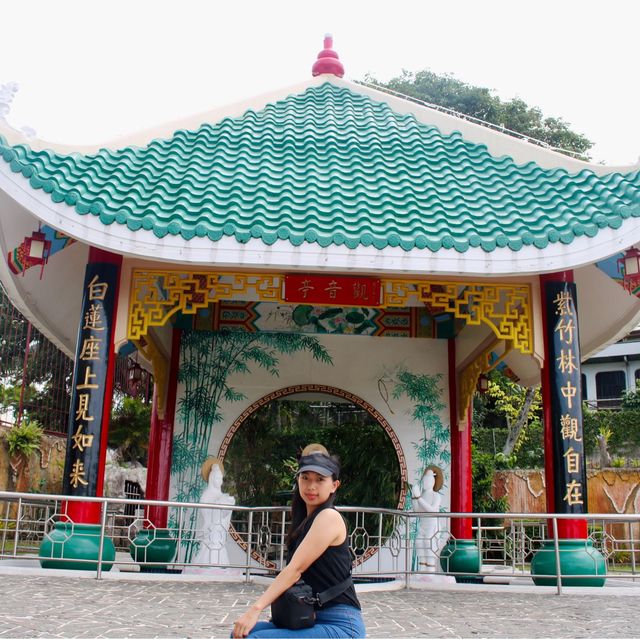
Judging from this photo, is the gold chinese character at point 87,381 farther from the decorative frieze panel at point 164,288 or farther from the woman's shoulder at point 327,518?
the woman's shoulder at point 327,518

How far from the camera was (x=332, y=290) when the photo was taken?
26.8ft

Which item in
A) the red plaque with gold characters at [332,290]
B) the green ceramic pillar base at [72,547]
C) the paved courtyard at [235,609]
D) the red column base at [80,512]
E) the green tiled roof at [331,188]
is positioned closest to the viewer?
the paved courtyard at [235,609]

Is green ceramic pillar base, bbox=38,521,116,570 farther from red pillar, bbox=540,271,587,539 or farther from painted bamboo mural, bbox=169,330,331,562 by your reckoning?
red pillar, bbox=540,271,587,539

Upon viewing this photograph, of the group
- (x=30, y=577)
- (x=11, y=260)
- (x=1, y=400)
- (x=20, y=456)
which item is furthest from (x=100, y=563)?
(x=1, y=400)

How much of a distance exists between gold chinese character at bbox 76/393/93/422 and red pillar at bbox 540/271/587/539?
4.32 meters

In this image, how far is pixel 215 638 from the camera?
163 inches

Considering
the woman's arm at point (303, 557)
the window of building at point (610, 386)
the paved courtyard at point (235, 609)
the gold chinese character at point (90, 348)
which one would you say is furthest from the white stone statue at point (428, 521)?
the window of building at point (610, 386)

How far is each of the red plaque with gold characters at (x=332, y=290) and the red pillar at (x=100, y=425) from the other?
181 cm

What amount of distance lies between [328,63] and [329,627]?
990 cm

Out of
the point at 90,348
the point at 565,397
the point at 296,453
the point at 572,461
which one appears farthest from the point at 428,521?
the point at 296,453

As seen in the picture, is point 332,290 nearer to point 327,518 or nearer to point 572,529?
point 572,529

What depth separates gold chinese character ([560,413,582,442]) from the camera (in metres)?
7.00

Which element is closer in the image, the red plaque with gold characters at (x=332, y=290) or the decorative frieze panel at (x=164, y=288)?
the decorative frieze panel at (x=164, y=288)

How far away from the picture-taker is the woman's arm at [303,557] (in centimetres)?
256
